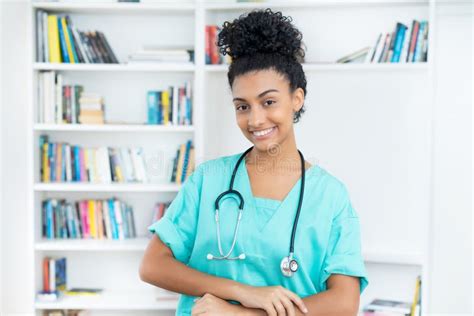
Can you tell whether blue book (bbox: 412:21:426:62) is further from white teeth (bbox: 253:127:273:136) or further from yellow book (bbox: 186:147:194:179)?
white teeth (bbox: 253:127:273:136)

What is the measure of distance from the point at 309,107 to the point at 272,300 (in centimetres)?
Answer: 172

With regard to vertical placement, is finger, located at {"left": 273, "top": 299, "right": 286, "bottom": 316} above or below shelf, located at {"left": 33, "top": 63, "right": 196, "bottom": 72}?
below

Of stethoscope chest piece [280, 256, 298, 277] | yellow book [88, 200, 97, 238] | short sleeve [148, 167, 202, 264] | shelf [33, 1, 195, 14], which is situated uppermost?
shelf [33, 1, 195, 14]

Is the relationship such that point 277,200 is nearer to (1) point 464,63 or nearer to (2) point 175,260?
(2) point 175,260

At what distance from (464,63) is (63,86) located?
6.44 feet

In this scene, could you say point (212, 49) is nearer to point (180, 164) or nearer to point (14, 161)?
point (180, 164)

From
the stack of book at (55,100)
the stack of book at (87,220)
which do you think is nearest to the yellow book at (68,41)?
the stack of book at (55,100)

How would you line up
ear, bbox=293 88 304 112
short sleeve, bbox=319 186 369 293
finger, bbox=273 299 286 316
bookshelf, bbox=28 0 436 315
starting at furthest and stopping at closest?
1. bookshelf, bbox=28 0 436 315
2. ear, bbox=293 88 304 112
3. short sleeve, bbox=319 186 369 293
4. finger, bbox=273 299 286 316

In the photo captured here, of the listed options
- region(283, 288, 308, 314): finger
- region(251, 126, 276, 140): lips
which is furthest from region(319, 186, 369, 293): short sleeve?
region(251, 126, 276, 140): lips

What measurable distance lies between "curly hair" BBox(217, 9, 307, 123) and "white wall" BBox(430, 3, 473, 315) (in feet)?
5.15

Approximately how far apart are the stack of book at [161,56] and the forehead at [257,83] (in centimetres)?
151

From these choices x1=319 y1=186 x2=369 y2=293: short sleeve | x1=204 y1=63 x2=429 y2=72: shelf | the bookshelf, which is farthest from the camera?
the bookshelf

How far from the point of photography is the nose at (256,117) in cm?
143

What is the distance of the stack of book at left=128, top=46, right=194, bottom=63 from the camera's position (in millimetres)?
2930
